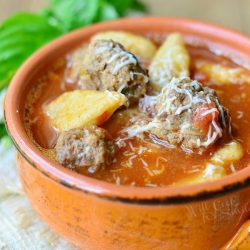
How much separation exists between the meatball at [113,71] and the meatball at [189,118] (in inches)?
6.1

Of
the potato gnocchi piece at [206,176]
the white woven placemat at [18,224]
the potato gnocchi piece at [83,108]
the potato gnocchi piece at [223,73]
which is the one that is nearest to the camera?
the potato gnocchi piece at [206,176]

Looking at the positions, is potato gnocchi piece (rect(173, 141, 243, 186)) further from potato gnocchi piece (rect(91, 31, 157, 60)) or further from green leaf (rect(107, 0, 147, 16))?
green leaf (rect(107, 0, 147, 16))

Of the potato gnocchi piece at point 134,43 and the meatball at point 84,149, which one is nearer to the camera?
the meatball at point 84,149

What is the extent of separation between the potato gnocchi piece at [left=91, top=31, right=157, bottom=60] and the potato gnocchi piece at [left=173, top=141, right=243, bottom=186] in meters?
0.58

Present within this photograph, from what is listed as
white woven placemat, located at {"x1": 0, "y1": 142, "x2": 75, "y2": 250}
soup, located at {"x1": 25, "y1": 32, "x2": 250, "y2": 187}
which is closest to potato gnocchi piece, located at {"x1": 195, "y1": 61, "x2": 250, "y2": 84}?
soup, located at {"x1": 25, "y1": 32, "x2": 250, "y2": 187}

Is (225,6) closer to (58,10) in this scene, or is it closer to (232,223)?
(58,10)

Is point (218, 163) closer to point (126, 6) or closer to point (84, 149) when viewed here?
point (84, 149)

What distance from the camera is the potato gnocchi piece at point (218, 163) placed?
5.10 feet

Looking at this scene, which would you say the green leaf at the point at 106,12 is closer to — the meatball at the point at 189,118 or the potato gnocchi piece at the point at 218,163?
the meatball at the point at 189,118

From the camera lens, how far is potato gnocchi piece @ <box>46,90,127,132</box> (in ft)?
5.58

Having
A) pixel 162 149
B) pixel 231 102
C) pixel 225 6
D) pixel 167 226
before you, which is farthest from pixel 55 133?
pixel 225 6

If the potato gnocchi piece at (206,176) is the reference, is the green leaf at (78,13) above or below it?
below

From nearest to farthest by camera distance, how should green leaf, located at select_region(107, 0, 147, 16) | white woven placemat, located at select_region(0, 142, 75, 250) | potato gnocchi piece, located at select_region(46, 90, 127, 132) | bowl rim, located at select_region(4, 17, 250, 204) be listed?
1. bowl rim, located at select_region(4, 17, 250, 204)
2. potato gnocchi piece, located at select_region(46, 90, 127, 132)
3. white woven placemat, located at select_region(0, 142, 75, 250)
4. green leaf, located at select_region(107, 0, 147, 16)

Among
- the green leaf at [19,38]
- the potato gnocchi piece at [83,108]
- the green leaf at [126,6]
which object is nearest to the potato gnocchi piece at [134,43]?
the potato gnocchi piece at [83,108]
